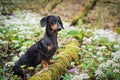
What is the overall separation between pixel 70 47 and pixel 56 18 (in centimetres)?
157

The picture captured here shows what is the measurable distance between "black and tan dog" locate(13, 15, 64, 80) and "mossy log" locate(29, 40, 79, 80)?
213 millimetres

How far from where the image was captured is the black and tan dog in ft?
17.7

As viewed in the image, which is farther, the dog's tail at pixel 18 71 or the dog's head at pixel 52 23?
the dog's tail at pixel 18 71

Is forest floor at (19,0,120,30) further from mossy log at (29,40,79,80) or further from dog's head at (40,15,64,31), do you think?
dog's head at (40,15,64,31)

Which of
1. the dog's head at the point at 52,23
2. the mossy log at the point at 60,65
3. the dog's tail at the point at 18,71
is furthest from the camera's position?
the dog's tail at the point at 18,71

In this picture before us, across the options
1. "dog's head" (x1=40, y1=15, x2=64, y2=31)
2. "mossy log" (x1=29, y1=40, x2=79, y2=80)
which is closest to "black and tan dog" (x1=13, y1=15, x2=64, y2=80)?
"dog's head" (x1=40, y1=15, x2=64, y2=31)

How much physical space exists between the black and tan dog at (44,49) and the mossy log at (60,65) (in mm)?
213

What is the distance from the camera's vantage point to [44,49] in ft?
17.8

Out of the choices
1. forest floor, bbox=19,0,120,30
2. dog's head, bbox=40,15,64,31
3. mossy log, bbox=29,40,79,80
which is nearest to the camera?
mossy log, bbox=29,40,79,80

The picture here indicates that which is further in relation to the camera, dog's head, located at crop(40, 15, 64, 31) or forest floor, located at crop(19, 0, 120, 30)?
forest floor, located at crop(19, 0, 120, 30)

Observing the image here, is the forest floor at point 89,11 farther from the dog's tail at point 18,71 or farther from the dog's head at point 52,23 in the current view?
the dog's tail at point 18,71

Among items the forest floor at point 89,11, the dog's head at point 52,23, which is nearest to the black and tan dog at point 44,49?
the dog's head at point 52,23

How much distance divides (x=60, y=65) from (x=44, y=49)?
25.9 inches

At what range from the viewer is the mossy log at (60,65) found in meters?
5.15
